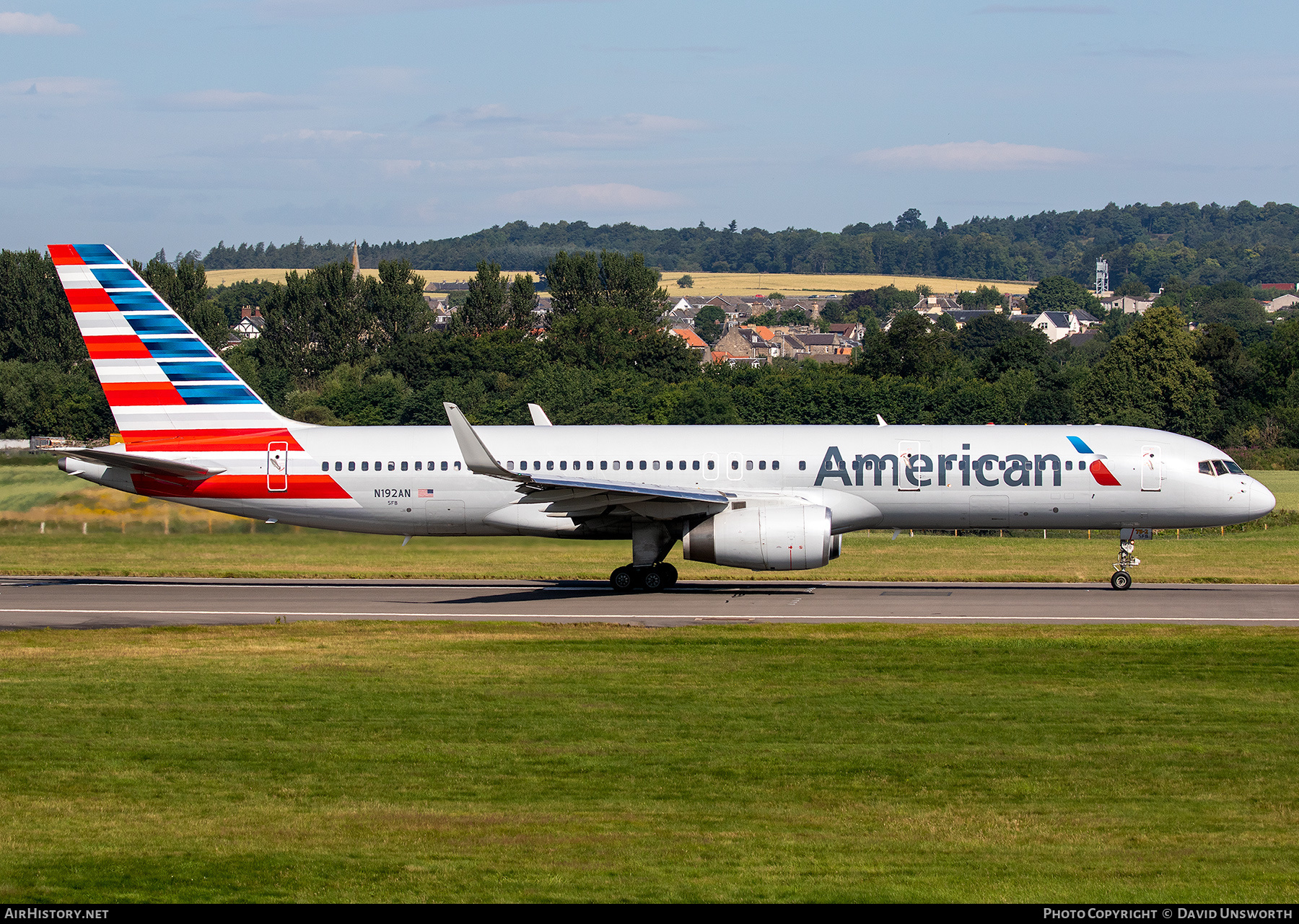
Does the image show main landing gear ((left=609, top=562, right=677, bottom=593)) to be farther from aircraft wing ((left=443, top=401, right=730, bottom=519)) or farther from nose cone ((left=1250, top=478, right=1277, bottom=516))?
nose cone ((left=1250, top=478, right=1277, bottom=516))

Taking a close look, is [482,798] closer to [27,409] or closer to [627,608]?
[627,608]

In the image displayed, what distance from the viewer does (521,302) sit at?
128125mm

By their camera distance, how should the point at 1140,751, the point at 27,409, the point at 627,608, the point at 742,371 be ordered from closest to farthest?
the point at 1140,751 → the point at 627,608 → the point at 27,409 → the point at 742,371

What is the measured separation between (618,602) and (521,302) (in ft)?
324

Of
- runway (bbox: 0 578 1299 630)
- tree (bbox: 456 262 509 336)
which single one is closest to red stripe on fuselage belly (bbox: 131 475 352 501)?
runway (bbox: 0 578 1299 630)

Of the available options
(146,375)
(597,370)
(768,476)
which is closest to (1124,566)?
(768,476)

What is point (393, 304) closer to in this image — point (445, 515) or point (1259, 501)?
point (445, 515)

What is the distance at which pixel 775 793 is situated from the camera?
46.8ft

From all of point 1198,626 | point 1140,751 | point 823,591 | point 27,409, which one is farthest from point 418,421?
point 1140,751

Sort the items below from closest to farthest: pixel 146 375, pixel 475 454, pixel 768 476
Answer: pixel 475 454
pixel 768 476
pixel 146 375

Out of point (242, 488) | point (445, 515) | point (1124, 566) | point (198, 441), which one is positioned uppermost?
point (198, 441)

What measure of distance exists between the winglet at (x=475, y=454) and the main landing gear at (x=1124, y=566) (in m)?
15.0

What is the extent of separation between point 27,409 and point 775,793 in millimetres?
85025

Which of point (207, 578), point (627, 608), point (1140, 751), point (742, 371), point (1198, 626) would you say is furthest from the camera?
point (742, 371)
